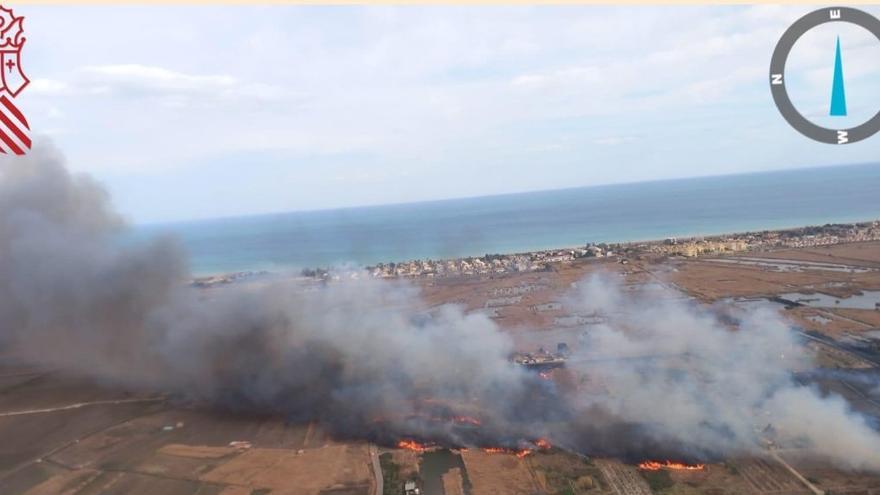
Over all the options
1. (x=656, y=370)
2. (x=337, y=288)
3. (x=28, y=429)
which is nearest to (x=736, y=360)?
(x=656, y=370)

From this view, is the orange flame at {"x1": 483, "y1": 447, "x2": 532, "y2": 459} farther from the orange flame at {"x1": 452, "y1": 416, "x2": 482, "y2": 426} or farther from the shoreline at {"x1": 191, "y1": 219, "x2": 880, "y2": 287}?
the shoreline at {"x1": 191, "y1": 219, "x2": 880, "y2": 287}

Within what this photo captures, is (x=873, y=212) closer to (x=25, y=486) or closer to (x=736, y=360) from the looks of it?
(x=736, y=360)

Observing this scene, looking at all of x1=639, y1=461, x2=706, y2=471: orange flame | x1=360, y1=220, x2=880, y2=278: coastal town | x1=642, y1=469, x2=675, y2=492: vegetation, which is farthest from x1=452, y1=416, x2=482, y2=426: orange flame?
x1=360, y1=220, x2=880, y2=278: coastal town

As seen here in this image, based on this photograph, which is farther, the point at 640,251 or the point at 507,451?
the point at 640,251

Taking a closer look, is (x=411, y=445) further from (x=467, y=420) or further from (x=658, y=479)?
(x=658, y=479)

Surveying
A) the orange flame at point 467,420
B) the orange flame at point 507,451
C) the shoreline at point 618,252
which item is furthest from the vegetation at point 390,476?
the shoreline at point 618,252

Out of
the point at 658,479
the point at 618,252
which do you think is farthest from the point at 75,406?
the point at 618,252

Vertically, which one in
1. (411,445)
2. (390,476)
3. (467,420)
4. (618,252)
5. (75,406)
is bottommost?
(390,476)

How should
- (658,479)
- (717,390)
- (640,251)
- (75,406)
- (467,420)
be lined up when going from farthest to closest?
(640,251) < (75,406) < (717,390) < (467,420) < (658,479)
